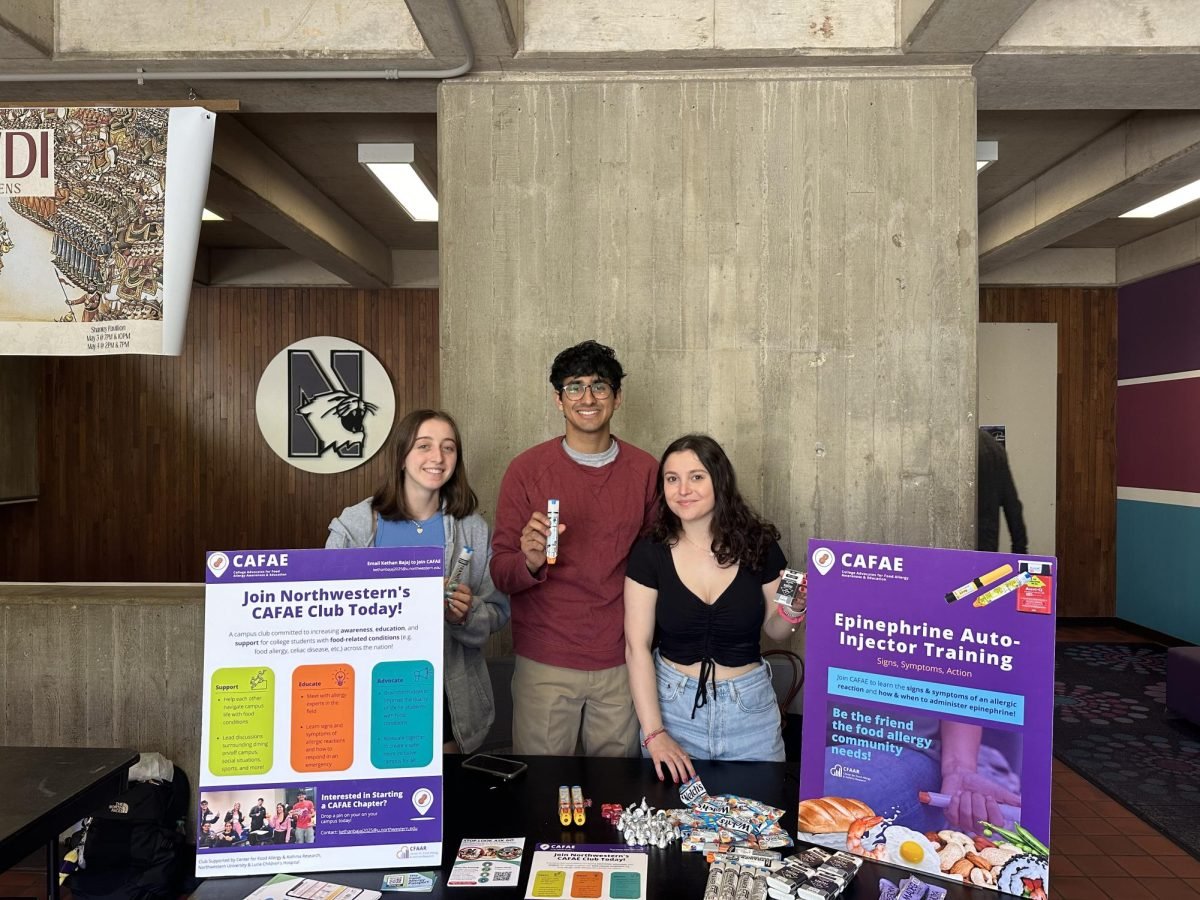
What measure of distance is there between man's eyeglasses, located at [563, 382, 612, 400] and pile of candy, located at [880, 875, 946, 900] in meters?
1.38

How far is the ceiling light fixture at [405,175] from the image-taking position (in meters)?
4.47

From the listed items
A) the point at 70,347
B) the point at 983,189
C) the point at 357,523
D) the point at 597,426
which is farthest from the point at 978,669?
the point at 983,189

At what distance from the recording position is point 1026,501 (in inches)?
287

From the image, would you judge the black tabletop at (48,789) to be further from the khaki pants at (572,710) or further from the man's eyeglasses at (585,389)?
the man's eyeglasses at (585,389)

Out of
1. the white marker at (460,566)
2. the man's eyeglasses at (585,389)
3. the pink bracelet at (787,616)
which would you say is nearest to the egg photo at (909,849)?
the pink bracelet at (787,616)

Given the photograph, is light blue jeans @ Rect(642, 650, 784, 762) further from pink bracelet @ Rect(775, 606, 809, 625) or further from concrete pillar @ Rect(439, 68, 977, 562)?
concrete pillar @ Rect(439, 68, 977, 562)

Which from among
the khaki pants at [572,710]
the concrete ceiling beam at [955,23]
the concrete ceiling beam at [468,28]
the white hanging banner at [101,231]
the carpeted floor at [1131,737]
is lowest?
the carpeted floor at [1131,737]

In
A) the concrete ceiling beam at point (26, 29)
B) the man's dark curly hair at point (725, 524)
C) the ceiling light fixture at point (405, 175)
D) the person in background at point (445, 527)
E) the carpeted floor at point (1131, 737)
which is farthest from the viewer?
the ceiling light fixture at point (405, 175)

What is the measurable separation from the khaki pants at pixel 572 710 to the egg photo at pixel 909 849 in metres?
0.99

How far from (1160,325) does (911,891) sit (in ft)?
23.0

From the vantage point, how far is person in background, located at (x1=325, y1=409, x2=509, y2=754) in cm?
210

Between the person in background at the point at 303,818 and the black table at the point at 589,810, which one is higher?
the person in background at the point at 303,818

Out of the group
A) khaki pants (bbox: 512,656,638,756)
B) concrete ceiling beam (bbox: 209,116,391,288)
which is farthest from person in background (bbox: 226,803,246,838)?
concrete ceiling beam (bbox: 209,116,391,288)

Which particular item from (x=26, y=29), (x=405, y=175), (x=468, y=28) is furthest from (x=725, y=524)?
(x=405, y=175)
